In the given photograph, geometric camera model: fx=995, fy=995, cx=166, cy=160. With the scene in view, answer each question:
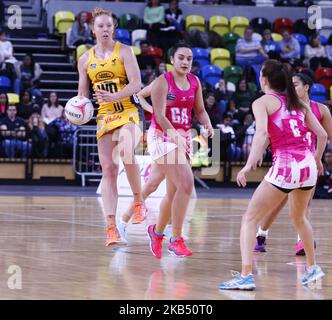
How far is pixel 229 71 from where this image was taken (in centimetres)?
2369

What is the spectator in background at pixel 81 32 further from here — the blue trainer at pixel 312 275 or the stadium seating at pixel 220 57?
the blue trainer at pixel 312 275

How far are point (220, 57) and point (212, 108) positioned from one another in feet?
10.3

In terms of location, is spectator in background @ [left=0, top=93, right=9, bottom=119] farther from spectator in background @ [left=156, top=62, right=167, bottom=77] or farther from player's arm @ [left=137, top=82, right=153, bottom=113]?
player's arm @ [left=137, top=82, right=153, bottom=113]

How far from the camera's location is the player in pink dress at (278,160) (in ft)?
24.8

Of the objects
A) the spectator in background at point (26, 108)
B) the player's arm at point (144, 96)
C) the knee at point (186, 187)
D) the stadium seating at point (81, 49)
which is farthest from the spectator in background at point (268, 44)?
the knee at point (186, 187)

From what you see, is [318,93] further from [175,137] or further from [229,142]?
[175,137]

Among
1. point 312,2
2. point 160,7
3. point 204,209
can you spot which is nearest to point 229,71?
point 160,7

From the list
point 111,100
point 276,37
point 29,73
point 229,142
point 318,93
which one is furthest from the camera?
point 276,37

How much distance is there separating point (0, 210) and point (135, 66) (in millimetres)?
5210

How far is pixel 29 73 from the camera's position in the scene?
2233 cm

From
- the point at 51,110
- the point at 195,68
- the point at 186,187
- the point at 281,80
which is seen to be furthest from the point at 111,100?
the point at 195,68

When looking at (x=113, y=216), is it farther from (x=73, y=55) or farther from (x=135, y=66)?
(x=73, y=55)

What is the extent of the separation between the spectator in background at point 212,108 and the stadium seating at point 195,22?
4.04 meters

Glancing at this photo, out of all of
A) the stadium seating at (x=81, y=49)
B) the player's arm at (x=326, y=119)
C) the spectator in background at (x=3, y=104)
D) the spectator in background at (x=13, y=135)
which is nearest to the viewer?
the player's arm at (x=326, y=119)
